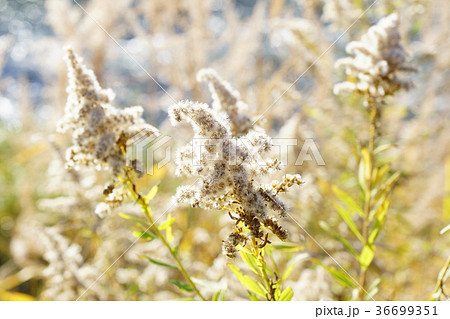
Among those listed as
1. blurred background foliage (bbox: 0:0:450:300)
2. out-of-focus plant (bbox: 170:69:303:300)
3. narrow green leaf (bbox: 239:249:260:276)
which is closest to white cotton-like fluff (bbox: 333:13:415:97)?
blurred background foliage (bbox: 0:0:450:300)

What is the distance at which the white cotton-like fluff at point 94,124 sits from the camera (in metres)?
0.94

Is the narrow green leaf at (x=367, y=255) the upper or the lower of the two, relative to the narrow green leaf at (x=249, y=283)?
upper

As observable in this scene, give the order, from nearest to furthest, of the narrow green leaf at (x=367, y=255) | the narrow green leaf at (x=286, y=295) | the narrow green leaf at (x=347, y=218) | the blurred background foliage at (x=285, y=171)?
the narrow green leaf at (x=286, y=295)
the narrow green leaf at (x=367, y=255)
the narrow green leaf at (x=347, y=218)
the blurred background foliage at (x=285, y=171)

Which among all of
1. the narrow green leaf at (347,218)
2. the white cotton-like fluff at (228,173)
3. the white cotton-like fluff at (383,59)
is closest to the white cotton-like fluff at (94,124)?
the white cotton-like fluff at (228,173)

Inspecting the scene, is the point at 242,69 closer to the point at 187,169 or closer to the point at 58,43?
the point at 58,43

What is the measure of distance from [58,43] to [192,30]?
1030mm

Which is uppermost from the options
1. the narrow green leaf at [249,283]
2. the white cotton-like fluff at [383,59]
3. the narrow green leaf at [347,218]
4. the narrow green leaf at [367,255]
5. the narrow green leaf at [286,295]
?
the white cotton-like fluff at [383,59]

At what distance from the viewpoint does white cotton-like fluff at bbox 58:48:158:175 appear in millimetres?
936

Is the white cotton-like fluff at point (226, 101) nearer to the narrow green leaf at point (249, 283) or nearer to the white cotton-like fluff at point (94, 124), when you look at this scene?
the white cotton-like fluff at point (94, 124)

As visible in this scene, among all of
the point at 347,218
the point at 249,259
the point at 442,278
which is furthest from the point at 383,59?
the point at 249,259

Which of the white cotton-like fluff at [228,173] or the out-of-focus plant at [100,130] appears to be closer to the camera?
the white cotton-like fluff at [228,173]

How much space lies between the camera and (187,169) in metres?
0.83

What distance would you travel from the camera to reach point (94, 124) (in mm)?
938
